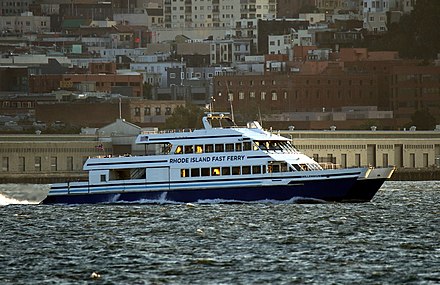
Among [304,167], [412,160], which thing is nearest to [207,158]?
[304,167]

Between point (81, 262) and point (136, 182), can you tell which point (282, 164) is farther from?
point (81, 262)

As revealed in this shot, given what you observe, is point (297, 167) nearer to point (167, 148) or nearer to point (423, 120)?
point (167, 148)

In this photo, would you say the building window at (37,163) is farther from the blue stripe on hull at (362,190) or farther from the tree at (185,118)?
the blue stripe on hull at (362,190)

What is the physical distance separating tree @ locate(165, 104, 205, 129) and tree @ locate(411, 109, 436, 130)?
15129 mm

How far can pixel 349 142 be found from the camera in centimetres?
13588

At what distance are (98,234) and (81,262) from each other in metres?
9.95

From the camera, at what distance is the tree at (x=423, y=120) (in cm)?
16212

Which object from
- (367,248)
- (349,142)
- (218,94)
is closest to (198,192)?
(367,248)

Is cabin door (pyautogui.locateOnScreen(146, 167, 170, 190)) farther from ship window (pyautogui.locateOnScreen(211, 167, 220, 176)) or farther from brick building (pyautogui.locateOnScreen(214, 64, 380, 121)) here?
brick building (pyautogui.locateOnScreen(214, 64, 380, 121))

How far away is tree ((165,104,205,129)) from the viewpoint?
166m

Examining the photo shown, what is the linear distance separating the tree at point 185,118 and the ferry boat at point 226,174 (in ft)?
236

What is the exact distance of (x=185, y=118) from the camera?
16975cm

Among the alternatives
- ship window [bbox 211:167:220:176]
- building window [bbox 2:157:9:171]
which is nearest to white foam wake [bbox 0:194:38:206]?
ship window [bbox 211:167:220:176]

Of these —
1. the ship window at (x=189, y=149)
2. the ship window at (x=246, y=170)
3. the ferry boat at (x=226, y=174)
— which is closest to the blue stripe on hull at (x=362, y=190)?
the ferry boat at (x=226, y=174)
